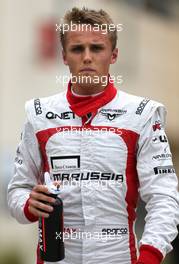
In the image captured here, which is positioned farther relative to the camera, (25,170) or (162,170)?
(25,170)

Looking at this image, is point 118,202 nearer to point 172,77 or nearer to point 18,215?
point 18,215

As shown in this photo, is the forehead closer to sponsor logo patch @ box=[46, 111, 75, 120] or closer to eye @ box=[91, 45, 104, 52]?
eye @ box=[91, 45, 104, 52]

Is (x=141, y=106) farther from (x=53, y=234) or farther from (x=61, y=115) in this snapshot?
(x=53, y=234)

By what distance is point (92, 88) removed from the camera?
3836 mm

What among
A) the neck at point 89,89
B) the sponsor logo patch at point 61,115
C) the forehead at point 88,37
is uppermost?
the forehead at point 88,37

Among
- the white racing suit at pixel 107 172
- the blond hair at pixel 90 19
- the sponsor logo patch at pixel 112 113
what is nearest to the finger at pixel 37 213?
the white racing suit at pixel 107 172

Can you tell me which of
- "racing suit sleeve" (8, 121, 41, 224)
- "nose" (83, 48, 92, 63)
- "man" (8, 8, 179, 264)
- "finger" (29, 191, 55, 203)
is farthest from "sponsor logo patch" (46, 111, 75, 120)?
"finger" (29, 191, 55, 203)

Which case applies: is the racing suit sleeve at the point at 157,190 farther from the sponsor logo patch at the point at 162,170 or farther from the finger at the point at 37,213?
the finger at the point at 37,213

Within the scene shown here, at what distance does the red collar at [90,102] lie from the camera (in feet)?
12.5

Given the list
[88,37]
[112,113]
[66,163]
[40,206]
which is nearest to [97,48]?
[88,37]

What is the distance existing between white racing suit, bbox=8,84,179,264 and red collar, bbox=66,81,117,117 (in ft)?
0.07

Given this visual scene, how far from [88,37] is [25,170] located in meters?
0.70

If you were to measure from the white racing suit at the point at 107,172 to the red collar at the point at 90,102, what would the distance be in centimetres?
2

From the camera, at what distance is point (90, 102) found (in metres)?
3.84
